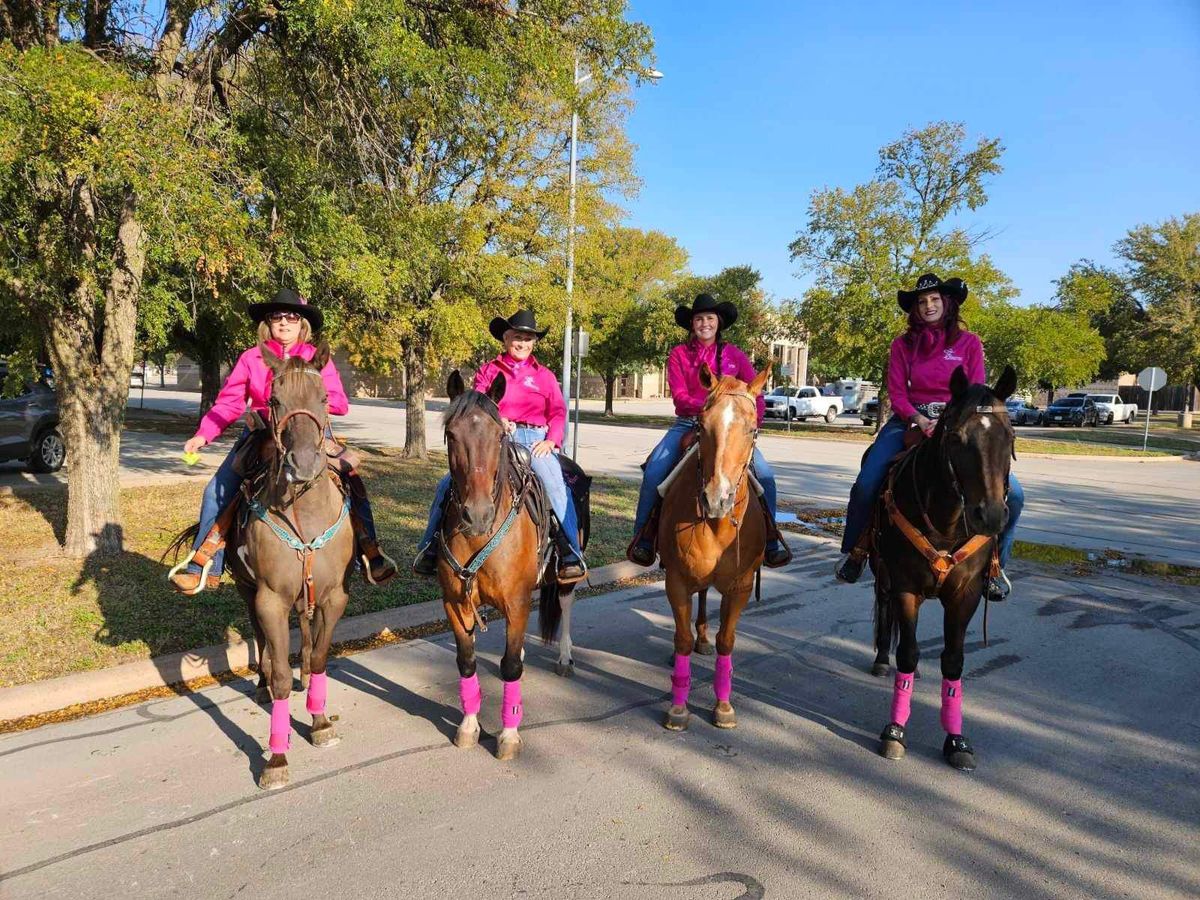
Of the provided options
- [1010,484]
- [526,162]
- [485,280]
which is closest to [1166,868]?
[1010,484]

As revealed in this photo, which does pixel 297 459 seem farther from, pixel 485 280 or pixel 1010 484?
pixel 485 280

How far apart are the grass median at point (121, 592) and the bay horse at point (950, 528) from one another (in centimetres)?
465

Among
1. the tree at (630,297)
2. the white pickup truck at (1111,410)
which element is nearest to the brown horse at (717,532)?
the tree at (630,297)

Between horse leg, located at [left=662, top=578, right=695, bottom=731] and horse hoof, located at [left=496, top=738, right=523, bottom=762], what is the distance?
106 cm

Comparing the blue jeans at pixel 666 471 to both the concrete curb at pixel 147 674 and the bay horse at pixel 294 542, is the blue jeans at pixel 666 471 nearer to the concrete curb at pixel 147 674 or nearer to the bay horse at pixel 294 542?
the bay horse at pixel 294 542

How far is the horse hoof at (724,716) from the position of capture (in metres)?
4.92

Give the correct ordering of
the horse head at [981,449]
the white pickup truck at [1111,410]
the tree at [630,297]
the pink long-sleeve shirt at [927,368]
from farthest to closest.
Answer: the white pickup truck at [1111,410] < the tree at [630,297] < the pink long-sleeve shirt at [927,368] < the horse head at [981,449]

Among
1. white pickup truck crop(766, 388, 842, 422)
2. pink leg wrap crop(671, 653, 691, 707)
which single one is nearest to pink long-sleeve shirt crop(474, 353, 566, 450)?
pink leg wrap crop(671, 653, 691, 707)

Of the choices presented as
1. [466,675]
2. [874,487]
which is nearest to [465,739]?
[466,675]

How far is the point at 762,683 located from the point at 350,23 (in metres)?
7.23

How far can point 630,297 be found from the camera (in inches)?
1500

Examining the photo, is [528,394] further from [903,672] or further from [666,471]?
[903,672]

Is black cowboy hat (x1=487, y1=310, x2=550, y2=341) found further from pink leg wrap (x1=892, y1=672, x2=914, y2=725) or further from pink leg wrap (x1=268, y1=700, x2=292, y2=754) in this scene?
pink leg wrap (x1=892, y1=672, x2=914, y2=725)

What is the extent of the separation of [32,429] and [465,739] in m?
14.3
